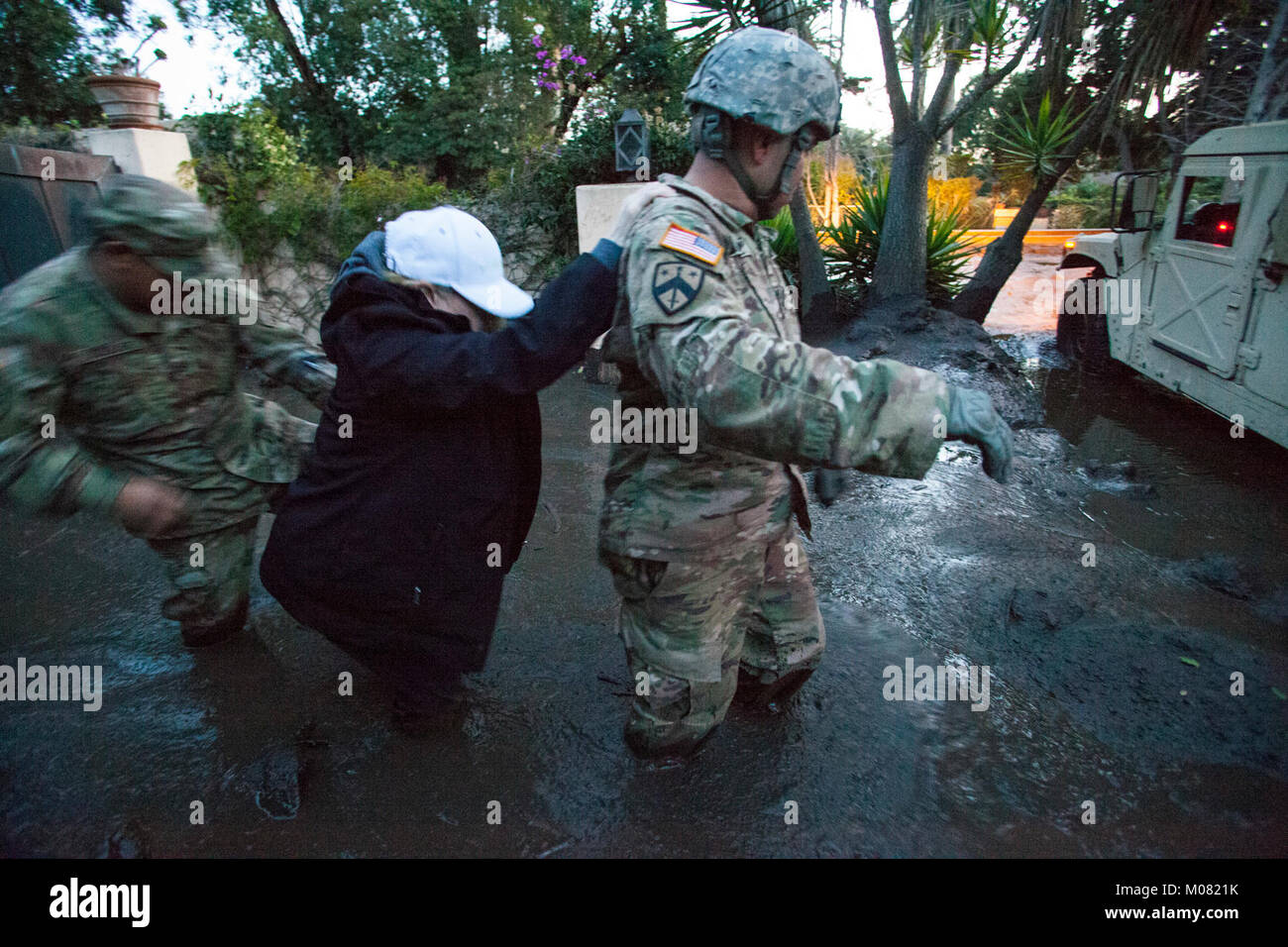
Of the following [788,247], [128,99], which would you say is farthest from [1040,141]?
[128,99]

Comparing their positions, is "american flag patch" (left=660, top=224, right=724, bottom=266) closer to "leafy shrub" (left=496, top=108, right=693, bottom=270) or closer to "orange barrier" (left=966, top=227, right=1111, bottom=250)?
"leafy shrub" (left=496, top=108, right=693, bottom=270)

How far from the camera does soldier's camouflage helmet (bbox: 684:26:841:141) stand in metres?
1.66

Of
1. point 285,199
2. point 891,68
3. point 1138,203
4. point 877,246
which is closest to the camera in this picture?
point 1138,203

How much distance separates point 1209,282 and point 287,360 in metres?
5.41

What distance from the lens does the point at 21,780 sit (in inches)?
87.1

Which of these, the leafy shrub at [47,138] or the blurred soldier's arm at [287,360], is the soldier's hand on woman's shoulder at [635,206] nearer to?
the blurred soldier's arm at [287,360]

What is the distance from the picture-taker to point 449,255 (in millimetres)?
1840

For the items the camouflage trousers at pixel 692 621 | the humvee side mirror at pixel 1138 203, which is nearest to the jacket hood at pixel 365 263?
the camouflage trousers at pixel 692 621

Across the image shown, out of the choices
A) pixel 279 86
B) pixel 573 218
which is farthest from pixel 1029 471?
pixel 279 86

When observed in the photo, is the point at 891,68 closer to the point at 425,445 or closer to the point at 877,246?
the point at 877,246

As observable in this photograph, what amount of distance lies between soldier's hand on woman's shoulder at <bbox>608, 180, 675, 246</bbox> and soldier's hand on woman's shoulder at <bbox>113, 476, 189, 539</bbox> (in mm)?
1422

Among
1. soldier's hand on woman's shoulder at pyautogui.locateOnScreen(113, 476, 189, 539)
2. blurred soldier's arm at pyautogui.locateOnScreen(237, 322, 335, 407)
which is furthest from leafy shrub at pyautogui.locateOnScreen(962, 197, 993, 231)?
soldier's hand on woman's shoulder at pyautogui.locateOnScreen(113, 476, 189, 539)

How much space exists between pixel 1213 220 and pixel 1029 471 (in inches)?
96.7

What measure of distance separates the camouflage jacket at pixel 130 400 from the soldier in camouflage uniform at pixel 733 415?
1.26m
